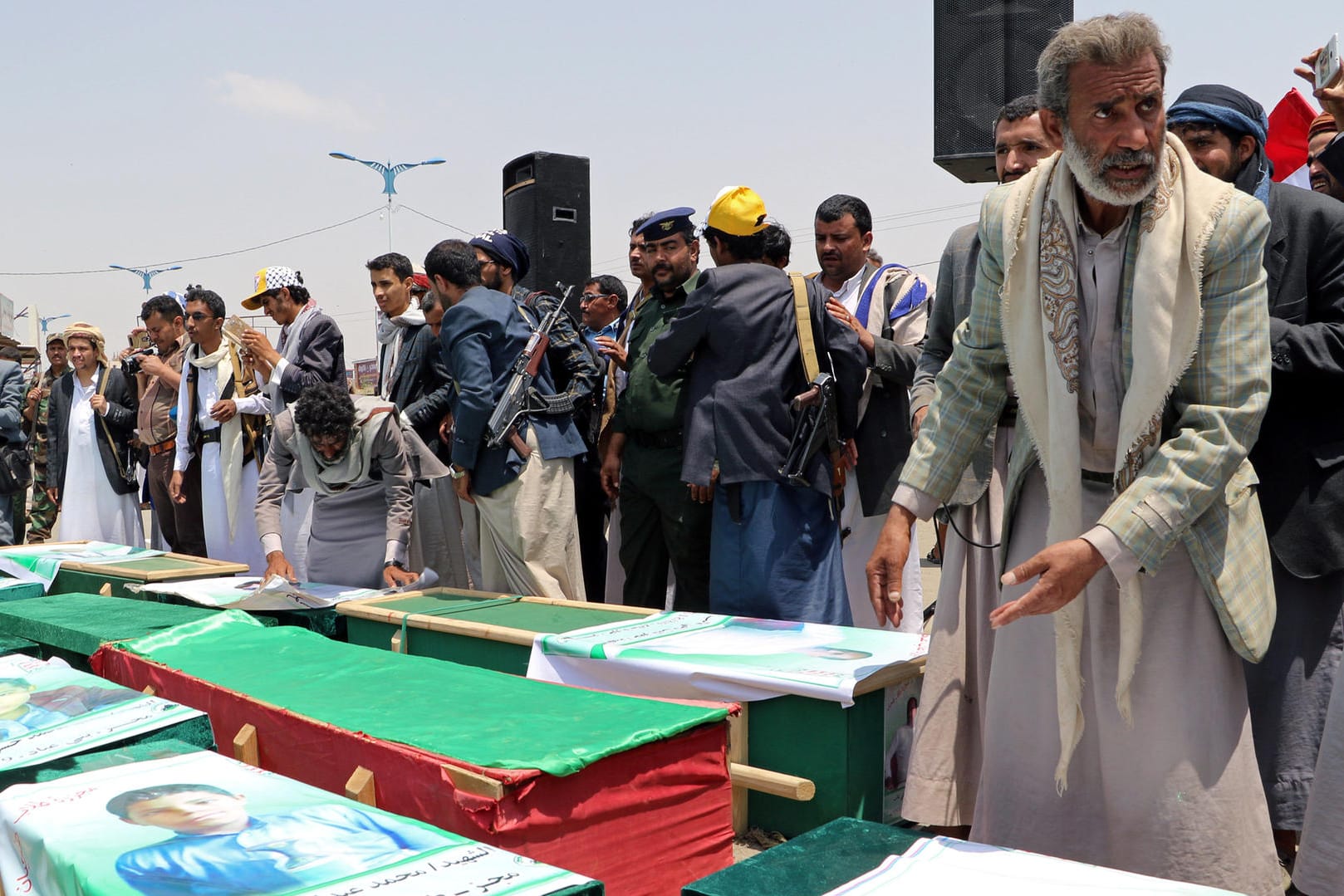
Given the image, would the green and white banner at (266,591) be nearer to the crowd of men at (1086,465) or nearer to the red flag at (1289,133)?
the crowd of men at (1086,465)

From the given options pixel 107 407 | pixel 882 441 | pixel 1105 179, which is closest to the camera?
pixel 1105 179

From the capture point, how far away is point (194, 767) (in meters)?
1.91

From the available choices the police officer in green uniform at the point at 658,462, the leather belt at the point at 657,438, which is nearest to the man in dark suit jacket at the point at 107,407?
the police officer in green uniform at the point at 658,462

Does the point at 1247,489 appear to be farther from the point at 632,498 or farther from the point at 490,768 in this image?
the point at 632,498

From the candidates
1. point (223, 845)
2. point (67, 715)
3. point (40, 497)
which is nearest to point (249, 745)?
point (67, 715)

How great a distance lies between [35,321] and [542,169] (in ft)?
111

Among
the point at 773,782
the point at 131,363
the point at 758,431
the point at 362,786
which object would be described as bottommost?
the point at 773,782

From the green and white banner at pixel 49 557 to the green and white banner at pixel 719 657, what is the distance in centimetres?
291

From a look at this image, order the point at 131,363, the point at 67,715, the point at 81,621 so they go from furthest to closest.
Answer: the point at 131,363, the point at 81,621, the point at 67,715

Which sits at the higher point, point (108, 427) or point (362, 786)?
point (108, 427)

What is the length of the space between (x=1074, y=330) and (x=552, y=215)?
5635mm

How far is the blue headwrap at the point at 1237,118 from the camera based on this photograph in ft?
8.19

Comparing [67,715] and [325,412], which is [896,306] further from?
[67,715]

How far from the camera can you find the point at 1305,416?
241cm
